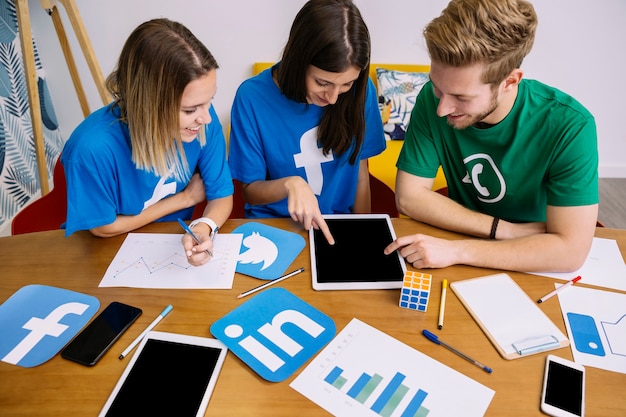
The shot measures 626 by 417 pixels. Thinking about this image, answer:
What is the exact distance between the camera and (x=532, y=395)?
0.76 m

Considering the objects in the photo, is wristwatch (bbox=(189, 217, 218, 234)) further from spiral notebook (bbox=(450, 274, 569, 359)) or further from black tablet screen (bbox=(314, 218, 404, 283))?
spiral notebook (bbox=(450, 274, 569, 359))

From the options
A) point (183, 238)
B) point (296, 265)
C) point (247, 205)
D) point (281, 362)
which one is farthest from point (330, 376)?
point (247, 205)

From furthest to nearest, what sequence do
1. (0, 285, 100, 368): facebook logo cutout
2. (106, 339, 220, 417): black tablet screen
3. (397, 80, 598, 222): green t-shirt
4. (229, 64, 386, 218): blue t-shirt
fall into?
1. (229, 64, 386, 218): blue t-shirt
2. (397, 80, 598, 222): green t-shirt
3. (0, 285, 100, 368): facebook logo cutout
4. (106, 339, 220, 417): black tablet screen

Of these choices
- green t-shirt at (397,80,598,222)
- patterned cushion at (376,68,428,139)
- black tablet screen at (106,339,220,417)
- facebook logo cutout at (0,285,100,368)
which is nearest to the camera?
black tablet screen at (106,339,220,417)

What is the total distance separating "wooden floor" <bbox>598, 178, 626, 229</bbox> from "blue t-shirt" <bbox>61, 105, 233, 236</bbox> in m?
2.73

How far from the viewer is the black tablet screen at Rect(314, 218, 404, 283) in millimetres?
1016

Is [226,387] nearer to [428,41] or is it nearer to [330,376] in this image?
[330,376]

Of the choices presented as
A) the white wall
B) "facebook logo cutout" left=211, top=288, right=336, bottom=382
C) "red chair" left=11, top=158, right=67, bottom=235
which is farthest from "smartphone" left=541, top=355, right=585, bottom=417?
the white wall

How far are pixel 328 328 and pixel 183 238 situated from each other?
0.45 meters

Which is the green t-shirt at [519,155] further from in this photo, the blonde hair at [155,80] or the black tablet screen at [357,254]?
the blonde hair at [155,80]

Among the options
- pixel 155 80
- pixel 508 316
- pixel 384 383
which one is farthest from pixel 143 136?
pixel 508 316

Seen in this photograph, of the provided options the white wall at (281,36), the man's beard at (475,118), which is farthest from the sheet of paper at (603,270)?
the white wall at (281,36)

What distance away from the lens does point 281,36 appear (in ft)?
9.11

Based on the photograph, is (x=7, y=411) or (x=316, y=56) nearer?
(x=7, y=411)
